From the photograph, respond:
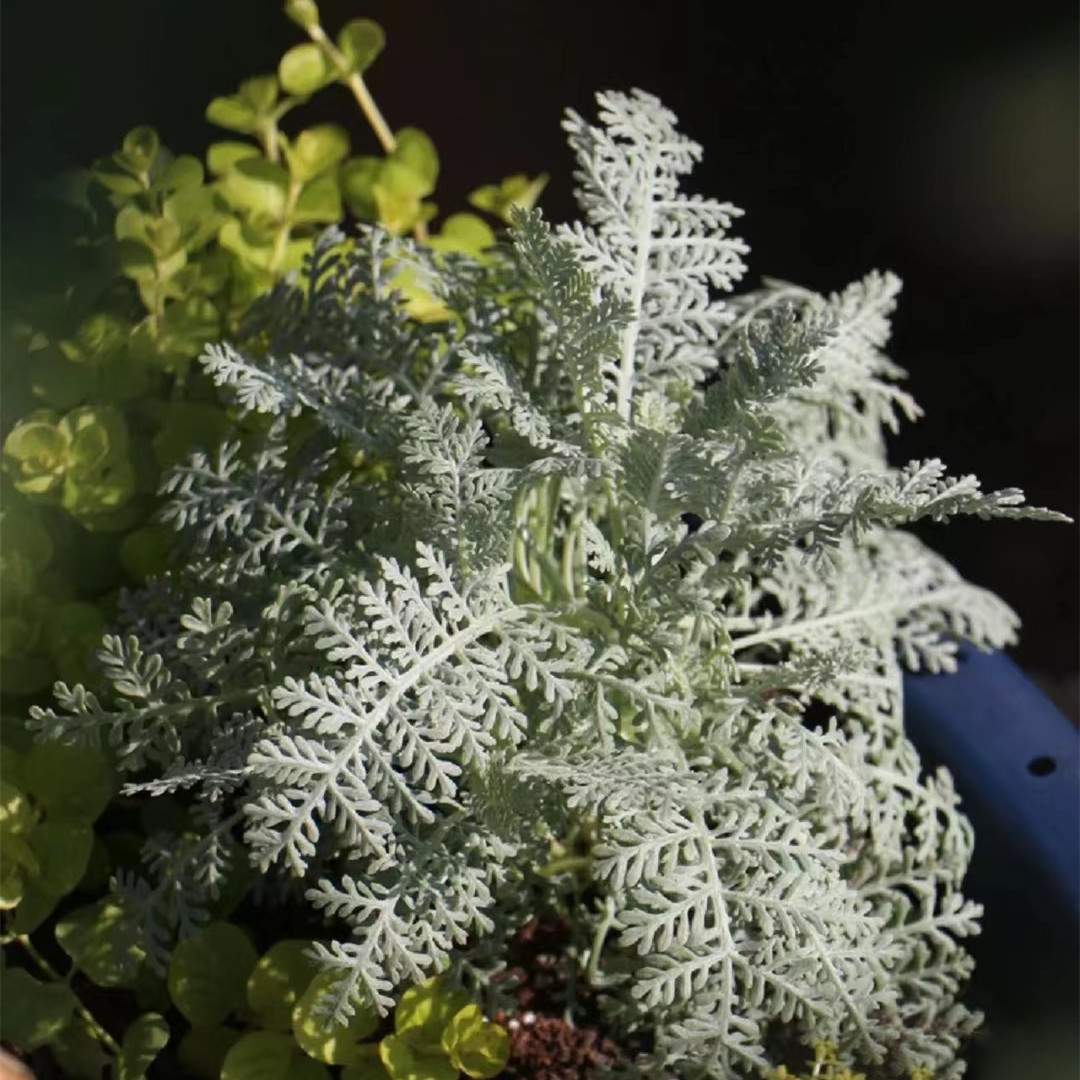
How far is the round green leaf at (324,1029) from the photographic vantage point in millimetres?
644

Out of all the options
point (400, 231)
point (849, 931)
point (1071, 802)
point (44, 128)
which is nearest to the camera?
point (849, 931)

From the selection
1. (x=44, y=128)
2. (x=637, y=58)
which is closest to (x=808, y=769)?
(x=637, y=58)

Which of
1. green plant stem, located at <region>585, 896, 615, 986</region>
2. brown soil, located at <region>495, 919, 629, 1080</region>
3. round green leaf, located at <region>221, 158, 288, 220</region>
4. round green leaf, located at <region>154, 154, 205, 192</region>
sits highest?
round green leaf, located at <region>154, 154, 205, 192</region>

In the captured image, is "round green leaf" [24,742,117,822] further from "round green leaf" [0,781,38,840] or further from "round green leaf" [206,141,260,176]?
"round green leaf" [206,141,260,176]

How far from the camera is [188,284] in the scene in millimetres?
827

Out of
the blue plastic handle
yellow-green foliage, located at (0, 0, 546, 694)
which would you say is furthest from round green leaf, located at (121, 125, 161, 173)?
the blue plastic handle

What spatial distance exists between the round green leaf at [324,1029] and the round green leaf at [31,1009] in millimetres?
123

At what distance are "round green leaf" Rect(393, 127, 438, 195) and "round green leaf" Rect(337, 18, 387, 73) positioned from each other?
52 millimetres

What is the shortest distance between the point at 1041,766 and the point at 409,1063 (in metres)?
0.40

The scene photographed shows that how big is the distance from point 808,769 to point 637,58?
749mm

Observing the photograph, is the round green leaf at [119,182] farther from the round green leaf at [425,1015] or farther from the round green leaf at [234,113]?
the round green leaf at [425,1015]

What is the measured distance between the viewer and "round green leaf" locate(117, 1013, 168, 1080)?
680mm

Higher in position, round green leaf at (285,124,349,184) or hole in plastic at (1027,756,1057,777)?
round green leaf at (285,124,349,184)

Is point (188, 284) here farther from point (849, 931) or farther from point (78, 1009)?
point (849, 931)
